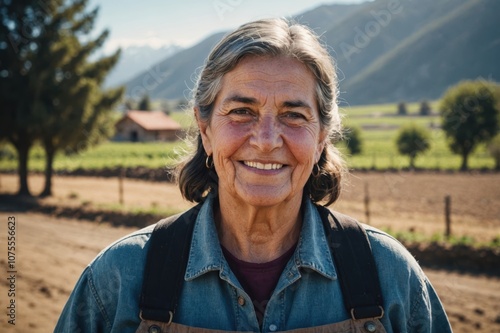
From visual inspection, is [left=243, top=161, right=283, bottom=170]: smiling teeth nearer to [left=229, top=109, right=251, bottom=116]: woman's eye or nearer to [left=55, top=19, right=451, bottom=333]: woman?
[left=55, top=19, right=451, bottom=333]: woman

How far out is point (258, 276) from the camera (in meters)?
1.97

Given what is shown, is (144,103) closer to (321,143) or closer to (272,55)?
(321,143)

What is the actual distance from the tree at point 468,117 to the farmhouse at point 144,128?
3352 centimetres

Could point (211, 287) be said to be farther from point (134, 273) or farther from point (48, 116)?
point (48, 116)

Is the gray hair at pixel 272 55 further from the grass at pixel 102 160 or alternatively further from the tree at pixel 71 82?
the grass at pixel 102 160

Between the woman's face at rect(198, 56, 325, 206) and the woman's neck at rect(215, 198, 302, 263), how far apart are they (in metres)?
0.12

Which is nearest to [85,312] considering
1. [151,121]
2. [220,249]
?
[220,249]

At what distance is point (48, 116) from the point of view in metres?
16.8

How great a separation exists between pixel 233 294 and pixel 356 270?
542mm

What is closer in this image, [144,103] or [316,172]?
[316,172]

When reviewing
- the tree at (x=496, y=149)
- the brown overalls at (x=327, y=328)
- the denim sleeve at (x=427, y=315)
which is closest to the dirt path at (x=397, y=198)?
the tree at (x=496, y=149)

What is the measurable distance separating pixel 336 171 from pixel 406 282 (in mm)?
721

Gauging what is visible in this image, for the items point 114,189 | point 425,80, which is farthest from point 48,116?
point 425,80

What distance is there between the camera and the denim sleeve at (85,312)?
1.84 metres
